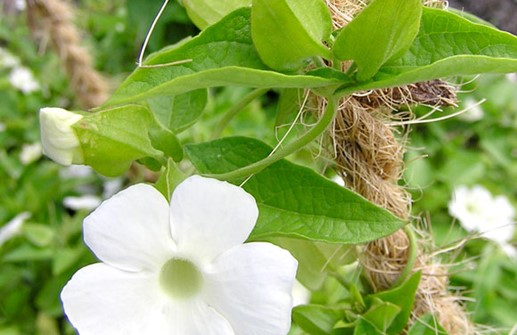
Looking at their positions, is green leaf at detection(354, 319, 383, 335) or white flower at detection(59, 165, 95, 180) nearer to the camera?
green leaf at detection(354, 319, 383, 335)

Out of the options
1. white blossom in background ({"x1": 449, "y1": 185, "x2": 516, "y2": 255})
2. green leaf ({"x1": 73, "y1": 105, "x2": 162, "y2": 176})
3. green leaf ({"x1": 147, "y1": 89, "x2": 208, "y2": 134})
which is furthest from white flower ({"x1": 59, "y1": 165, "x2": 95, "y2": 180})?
green leaf ({"x1": 73, "y1": 105, "x2": 162, "y2": 176})

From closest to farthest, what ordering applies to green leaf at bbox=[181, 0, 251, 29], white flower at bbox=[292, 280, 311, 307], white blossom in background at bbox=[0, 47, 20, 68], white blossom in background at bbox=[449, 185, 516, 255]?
green leaf at bbox=[181, 0, 251, 29]
white flower at bbox=[292, 280, 311, 307]
white blossom in background at bbox=[449, 185, 516, 255]
white blossom in background at bbox=[0, 47, 20, 68]

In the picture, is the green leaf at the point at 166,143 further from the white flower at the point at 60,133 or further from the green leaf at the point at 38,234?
the green leaf at the point at 38,234

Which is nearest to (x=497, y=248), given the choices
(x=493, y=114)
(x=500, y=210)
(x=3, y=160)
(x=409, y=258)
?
(x=500, y=210)

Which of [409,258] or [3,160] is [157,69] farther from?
[3,160]

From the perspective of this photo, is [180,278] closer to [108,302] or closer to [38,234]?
[108,302]

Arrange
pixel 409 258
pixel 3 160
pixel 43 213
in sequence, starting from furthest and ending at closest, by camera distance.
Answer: pixel 3 160, pixel 43 213, pixel 409 258

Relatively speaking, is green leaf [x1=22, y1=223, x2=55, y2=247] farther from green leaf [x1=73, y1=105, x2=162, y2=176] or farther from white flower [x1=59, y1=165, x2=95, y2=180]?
green leaf [x1=73, y1=105, x2=162, y2=176]
